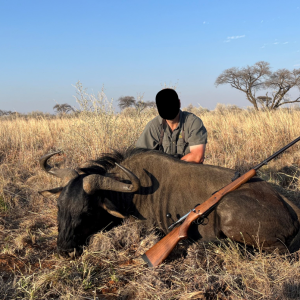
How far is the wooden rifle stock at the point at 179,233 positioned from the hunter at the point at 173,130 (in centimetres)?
125

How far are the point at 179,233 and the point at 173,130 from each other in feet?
6.60

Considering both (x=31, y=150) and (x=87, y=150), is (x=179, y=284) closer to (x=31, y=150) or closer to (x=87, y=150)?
(x=87, y=150)

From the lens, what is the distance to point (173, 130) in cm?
430

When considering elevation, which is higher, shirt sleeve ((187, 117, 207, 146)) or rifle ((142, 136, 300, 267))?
shirt sleeve ((187, 117, 207, 146))

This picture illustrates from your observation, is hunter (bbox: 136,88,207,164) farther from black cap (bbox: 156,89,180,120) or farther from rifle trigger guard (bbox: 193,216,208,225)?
rifle trigger guard (bbox: 193,216,208,225)

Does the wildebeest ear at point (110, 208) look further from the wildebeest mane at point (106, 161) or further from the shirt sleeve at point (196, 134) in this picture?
the shirt sleeve at point (196, 134)

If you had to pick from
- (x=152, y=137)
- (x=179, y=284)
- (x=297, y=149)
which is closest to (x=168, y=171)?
(x=152, y=137)

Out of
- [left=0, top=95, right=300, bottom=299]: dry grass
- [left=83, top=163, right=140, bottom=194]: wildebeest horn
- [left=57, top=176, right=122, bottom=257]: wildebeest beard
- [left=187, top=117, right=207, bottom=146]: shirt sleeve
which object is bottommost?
[left=0, top=95, right=300, bottom=299]: dry grass

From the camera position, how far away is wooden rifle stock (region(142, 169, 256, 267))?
2.62 metres

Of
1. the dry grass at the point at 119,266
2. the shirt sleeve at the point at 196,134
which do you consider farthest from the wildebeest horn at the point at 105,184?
the shirt sleeve at the point at 196,134

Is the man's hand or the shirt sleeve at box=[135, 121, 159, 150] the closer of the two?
the man's hand

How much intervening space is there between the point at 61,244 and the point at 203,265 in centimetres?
149

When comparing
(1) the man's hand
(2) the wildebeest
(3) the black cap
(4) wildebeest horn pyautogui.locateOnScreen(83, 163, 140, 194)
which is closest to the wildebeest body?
(2) the wildebeest

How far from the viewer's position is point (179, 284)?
2361 millimetres
